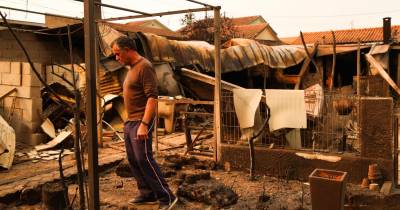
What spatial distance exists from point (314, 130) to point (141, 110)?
10.6 feet

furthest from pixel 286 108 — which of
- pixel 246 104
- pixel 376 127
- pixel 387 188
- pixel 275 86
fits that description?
pixel 275 86

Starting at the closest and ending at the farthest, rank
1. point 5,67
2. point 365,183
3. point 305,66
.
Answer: point 365,183, point 5,67, point 305,66

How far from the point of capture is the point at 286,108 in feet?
21.4

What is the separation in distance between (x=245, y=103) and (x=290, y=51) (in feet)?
33.5

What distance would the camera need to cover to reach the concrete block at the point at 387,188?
5.54 meters

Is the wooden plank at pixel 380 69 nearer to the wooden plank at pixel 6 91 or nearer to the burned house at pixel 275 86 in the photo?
the burned house at pixel 275 86

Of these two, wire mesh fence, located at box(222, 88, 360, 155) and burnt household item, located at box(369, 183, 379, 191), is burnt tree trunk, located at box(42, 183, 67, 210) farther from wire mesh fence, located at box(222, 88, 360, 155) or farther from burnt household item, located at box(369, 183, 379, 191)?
burnt household item, located at box(369, 183, 379, 191)

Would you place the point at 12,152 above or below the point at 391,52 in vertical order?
below

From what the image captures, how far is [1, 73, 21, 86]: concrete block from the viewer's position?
9.42m

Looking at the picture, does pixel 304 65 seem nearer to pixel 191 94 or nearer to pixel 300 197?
pixel 191 94

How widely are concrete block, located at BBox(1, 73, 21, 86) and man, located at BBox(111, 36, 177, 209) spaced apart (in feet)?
18.7

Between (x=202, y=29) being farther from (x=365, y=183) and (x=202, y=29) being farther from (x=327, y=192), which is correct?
(x=327, y=192)

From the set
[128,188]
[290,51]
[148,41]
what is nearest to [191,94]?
Answer: [148,41]

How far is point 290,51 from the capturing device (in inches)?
646
